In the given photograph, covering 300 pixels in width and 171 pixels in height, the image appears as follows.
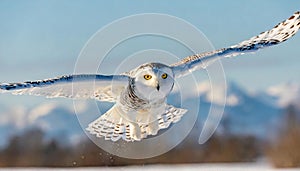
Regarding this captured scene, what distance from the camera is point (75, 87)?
8.29 m

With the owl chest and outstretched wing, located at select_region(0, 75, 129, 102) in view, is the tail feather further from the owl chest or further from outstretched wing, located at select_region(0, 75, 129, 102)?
outstretched wing, located at select_region(0, 75, 129, 102)

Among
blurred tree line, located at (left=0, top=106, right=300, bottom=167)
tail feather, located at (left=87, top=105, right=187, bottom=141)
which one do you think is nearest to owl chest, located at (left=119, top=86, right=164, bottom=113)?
tail feather, located at (left=87, top=105, right=187, bottom=141)

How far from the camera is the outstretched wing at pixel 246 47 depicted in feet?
28.1

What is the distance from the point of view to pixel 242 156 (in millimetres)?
30109

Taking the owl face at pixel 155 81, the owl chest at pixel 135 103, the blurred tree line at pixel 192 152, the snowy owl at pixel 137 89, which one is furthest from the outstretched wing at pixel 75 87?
the blurred tree line at pixel 192 152

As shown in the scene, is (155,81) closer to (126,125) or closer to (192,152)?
(126,125)

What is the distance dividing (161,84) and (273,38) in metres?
2.13

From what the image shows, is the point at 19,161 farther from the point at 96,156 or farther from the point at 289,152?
the point at 289,152

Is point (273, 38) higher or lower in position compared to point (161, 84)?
higher

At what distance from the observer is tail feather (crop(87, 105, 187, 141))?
8.80m

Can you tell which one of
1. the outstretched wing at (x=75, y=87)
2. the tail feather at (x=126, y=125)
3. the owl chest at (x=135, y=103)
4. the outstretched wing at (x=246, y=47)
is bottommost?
the tail feather at (x=126, y=125)

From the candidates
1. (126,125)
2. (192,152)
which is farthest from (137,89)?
(192,152)

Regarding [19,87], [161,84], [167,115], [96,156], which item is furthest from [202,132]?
[96,156]

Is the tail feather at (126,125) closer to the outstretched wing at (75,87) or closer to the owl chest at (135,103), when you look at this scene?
the owl chest at (135,103)
